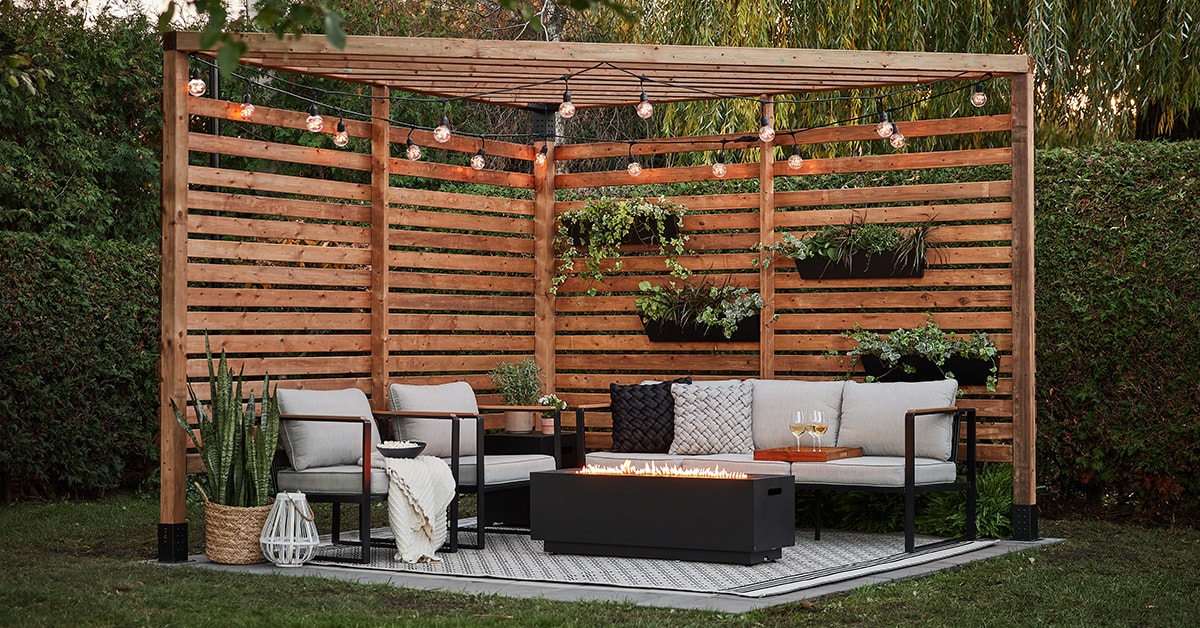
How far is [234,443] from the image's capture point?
6.87 m

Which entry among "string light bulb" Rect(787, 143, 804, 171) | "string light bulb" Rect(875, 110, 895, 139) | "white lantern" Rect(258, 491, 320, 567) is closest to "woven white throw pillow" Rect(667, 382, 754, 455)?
"string light bulb" Rect(787, 143, 804, 171)

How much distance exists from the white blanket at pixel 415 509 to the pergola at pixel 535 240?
1.08m

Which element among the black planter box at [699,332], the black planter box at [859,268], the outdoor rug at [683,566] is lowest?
the outdoor rug at [683,566]

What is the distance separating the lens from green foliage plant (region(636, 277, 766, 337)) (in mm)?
8914

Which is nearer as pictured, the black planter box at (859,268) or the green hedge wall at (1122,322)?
the green hedge wall at (1122,322)

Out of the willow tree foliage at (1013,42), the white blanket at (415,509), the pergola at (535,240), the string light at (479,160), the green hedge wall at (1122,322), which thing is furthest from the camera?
the willow tree foliage at (1013,42)

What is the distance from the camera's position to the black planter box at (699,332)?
8.97 metres

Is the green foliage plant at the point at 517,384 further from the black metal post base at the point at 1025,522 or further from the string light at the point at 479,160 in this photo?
the black metal post base at the point at 1025,522

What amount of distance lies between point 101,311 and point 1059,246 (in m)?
6.25

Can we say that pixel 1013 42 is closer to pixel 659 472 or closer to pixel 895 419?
pixel 895 419

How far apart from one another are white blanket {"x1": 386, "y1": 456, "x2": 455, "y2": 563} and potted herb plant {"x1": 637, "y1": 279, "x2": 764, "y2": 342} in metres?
2.56

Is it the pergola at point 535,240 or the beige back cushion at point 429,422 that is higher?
the pergola at point 535,240

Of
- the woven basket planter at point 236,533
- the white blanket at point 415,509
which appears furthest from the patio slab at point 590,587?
the white blanket at point 415,509

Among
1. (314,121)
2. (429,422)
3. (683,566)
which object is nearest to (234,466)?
(429,422)
